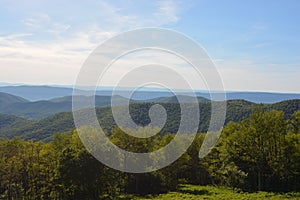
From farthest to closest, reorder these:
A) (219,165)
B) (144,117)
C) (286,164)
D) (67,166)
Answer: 1. (144,117)
2. (219,165)
3. (286,164)
4. (67,166)

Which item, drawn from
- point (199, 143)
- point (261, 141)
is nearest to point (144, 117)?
point (199, 143)

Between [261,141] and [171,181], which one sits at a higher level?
[261,141]

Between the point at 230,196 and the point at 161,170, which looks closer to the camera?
the point at 230,196

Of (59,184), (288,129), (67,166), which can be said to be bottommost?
(59,184)

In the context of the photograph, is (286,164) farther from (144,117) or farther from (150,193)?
(144,117)

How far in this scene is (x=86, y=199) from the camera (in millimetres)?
36375

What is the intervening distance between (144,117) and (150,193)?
431 feet

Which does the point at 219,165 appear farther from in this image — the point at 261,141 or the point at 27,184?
the point at 27,184

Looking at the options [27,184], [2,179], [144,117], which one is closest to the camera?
[2,179]

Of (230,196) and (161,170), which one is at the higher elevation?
(161,170)

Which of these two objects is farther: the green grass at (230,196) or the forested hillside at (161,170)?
the forested hillside at (161,170)

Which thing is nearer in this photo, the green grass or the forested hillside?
the green grass

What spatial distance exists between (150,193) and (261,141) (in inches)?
745

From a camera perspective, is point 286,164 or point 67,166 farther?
point 286,164
